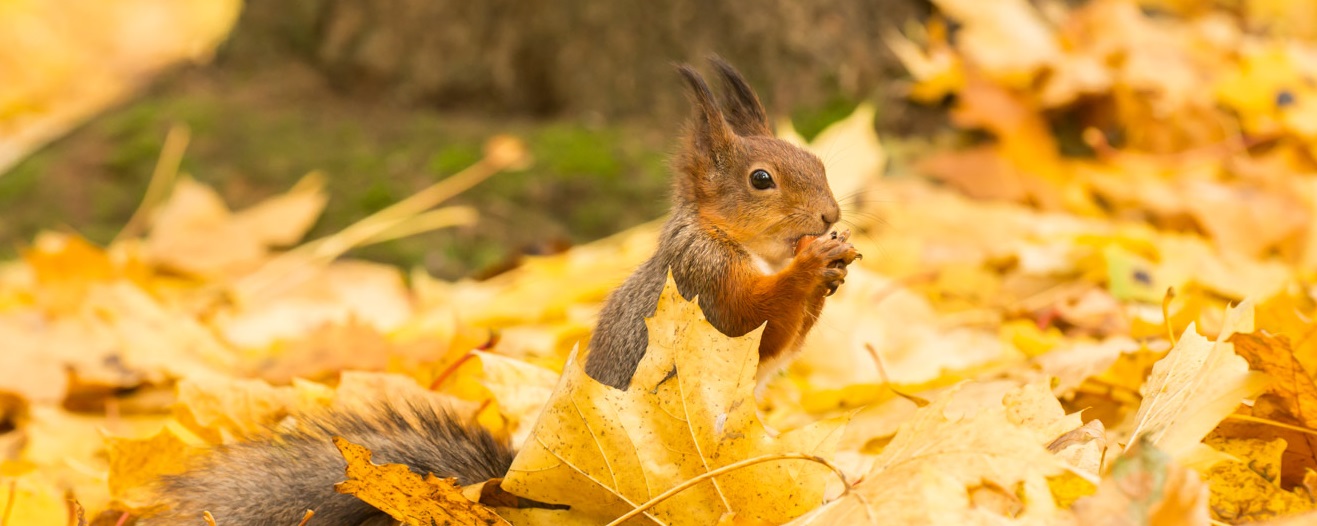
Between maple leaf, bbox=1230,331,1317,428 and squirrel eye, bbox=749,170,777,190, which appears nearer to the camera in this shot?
maple leaf, bbox=1230,331,1317,428

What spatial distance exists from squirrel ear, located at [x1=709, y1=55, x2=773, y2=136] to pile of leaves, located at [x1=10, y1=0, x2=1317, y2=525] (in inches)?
7.3

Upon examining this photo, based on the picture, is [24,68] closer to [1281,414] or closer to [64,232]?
[64,232]

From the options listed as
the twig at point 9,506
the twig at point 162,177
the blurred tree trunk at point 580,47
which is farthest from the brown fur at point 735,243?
the twig at point 162,177

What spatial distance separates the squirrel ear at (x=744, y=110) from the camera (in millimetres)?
1763

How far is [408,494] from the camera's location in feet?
3.84

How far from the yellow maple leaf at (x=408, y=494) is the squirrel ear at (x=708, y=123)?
2.29 feet

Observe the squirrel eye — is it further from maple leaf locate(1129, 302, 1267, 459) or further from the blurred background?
the blurred background

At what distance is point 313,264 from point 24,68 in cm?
599

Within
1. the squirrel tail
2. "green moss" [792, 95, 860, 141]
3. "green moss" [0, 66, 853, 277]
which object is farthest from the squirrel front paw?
"green moss" [792, 95, 860, 141]

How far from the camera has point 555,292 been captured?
247cm

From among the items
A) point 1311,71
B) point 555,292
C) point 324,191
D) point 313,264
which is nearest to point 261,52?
point 324,191

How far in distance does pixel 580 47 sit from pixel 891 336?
179cm

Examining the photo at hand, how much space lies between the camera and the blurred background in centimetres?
332

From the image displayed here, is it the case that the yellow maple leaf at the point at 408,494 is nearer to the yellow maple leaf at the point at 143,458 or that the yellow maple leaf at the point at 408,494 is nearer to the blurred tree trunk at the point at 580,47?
the yellow maple leaf at the point at 143,458
